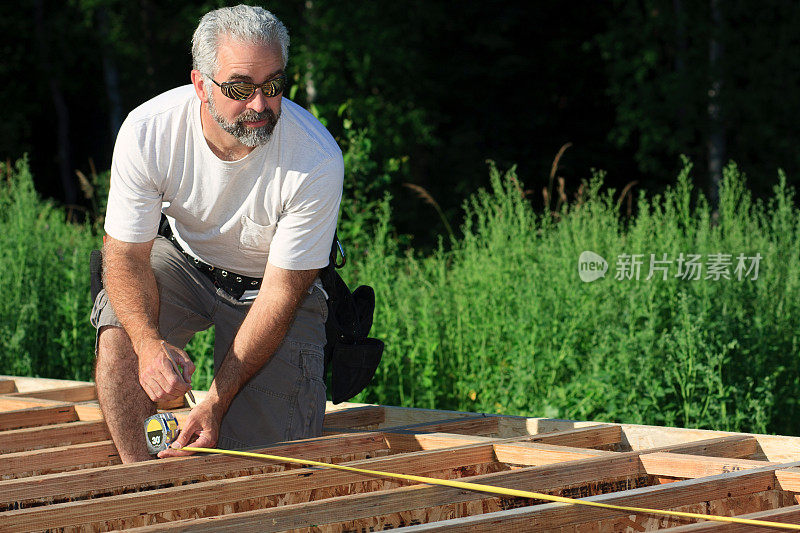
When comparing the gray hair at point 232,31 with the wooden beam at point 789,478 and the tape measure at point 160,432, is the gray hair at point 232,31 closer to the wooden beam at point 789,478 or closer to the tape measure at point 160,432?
the tape measure at point 160,432

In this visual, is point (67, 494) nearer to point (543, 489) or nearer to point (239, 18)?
point (543, 489)

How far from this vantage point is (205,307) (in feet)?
12.6

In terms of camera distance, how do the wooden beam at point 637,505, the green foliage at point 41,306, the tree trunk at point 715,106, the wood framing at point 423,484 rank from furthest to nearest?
1. the tree trunk at point 715,106
2. the green foliage at point 41,306
3. the wood framing at point 423,484
4. the wooden beam at point 637,505

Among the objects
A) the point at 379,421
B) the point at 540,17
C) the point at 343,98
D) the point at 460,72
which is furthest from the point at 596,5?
the point at 379,421

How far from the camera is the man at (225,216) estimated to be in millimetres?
3309

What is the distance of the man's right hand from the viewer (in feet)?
10.3

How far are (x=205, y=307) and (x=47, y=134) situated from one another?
17073 millimetres

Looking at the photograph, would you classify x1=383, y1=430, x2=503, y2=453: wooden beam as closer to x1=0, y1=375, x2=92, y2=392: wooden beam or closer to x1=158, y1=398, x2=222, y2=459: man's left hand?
x1=158, y1=398, x2=222, y2=459: man's left hand

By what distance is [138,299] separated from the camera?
3.44 meters

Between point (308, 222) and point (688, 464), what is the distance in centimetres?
150

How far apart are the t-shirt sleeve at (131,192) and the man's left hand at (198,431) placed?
657 millimetres

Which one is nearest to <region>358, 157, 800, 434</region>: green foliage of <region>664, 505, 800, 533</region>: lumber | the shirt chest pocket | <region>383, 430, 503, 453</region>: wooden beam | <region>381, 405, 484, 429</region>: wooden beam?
<region>381, 405, 484, 429</region>: wooden beam

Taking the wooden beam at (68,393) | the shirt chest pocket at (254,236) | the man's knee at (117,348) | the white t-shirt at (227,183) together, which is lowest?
the wooden beam at (68,393)

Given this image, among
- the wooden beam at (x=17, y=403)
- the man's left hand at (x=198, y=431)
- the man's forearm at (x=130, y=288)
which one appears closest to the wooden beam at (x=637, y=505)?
the man's left hand at (x=198, y=431)
